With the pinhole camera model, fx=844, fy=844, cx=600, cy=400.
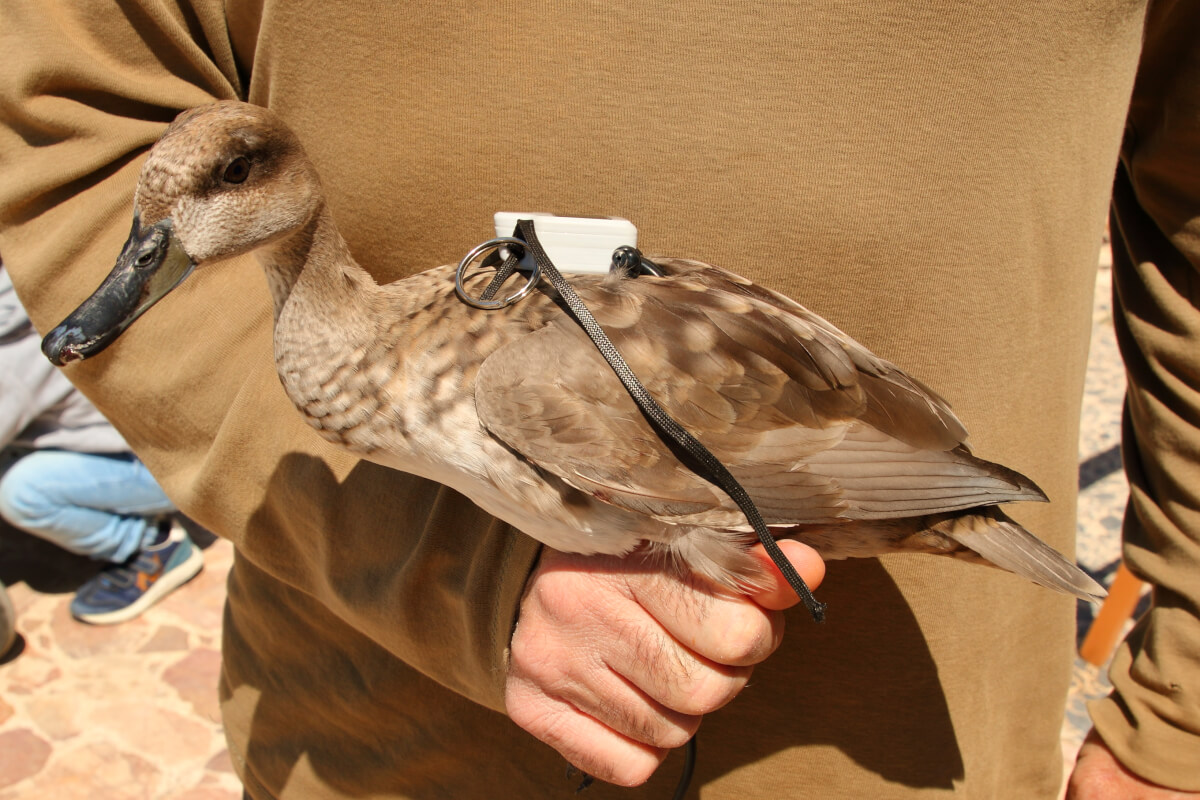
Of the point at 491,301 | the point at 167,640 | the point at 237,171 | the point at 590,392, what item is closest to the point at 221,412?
the point at 237,171

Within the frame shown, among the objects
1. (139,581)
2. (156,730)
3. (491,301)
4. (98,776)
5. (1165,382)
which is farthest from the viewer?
(139,581)

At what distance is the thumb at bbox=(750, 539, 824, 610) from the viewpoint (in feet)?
3.98

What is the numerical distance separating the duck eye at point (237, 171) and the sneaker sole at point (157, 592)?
380cm

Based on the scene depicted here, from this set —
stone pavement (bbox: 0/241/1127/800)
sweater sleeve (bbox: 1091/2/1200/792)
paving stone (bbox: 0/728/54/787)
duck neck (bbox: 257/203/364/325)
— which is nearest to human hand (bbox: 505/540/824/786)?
duck neck (bbox: 257/203/364/325)

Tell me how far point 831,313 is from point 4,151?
1.50 metres

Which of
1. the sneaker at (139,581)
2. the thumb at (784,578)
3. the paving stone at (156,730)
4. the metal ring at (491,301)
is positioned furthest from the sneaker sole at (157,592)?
the thumb at (784,578)

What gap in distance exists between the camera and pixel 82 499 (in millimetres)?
4258

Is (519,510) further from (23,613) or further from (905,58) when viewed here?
(23,613)

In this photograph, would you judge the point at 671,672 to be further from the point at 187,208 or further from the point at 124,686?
the point at 124,686

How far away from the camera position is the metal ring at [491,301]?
4.15ft

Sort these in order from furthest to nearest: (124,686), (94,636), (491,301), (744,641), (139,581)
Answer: (139,581) → (94,636) → (124,686) → (491,301) → (744,641)

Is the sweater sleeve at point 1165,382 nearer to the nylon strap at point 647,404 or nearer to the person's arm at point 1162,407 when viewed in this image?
the person's arm at point 1162,407

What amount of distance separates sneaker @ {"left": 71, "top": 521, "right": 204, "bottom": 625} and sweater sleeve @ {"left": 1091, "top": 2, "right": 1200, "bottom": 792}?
4.32 meters

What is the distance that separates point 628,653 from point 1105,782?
3.69ft
